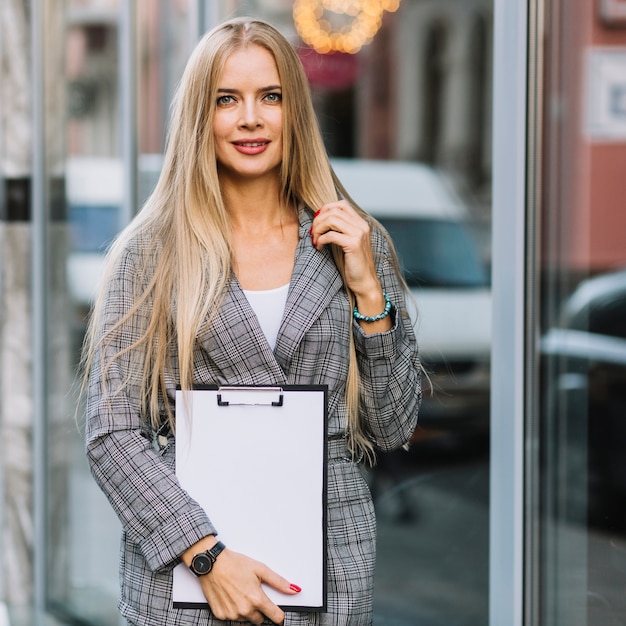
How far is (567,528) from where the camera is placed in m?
2.81

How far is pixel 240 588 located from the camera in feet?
6.28

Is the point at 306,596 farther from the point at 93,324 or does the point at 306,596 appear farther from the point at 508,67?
the point at 508,67

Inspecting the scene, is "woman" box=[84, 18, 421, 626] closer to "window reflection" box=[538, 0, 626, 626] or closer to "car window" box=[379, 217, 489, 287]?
"window reflection" box=[538, 0, 626, 626]

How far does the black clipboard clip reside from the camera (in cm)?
197

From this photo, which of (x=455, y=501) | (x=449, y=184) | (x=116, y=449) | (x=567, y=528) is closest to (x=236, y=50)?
(x=116, y=449)

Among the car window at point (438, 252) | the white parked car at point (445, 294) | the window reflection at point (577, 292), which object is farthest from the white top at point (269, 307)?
the car window at point (438, 252)

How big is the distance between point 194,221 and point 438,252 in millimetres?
6178

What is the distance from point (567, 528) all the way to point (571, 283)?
59cm

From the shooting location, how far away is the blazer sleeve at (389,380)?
6.74 feet

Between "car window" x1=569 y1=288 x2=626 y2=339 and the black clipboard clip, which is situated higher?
"car window" x1=569 y1=288 x2=626 y2=339

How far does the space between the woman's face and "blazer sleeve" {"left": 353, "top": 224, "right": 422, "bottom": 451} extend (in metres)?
0.31

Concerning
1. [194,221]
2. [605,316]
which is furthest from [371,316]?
[605,316]

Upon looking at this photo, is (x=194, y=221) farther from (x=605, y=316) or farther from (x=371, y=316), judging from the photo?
(x=605, y=316)

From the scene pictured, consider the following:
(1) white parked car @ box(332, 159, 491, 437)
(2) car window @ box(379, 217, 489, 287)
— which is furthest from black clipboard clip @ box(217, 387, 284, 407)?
(2) car window @ box(379, 217, 489, 287)
